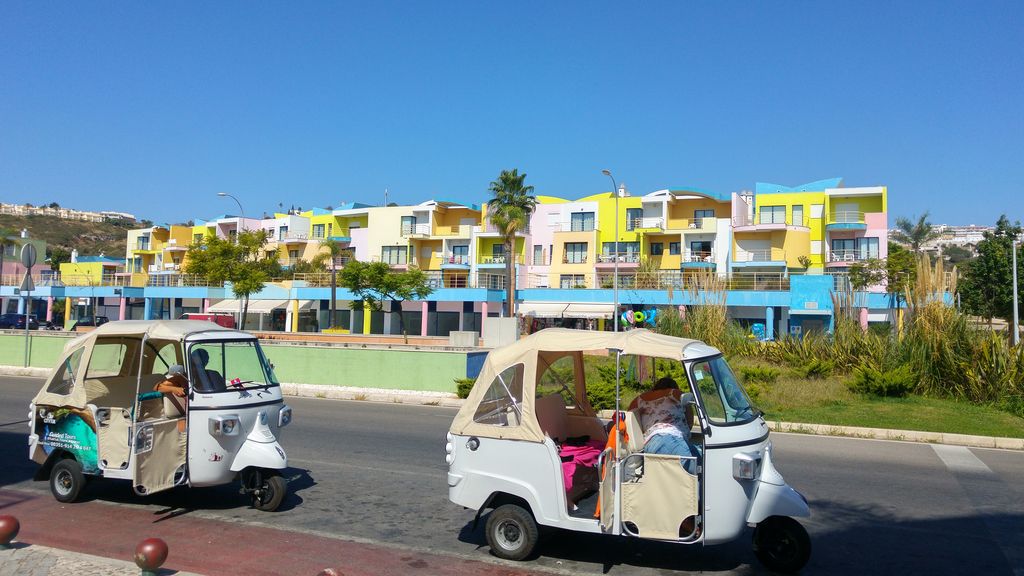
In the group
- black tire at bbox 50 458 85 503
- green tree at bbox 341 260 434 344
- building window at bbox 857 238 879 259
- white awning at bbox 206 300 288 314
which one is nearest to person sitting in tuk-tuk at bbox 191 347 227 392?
black tire at bbox 50 458 85 503

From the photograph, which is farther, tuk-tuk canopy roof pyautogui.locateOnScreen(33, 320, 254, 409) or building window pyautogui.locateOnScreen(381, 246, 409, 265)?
building window pyautogui.locateOnScreen(381, 246, 409, 265)

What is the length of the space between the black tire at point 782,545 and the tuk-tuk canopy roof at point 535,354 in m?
1.57

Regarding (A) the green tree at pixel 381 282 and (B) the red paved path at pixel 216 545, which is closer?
(B) the red paved path at pixel 216 545

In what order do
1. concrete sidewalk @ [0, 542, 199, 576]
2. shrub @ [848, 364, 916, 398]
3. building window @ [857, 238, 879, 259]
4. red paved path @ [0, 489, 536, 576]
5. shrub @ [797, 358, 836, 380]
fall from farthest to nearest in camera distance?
1. building window @ [857, 238, 879, 259]
2. shrub @ [797, 358, 836, 380]
3. shrub @ [848, 364, 916, 398]
4. red paved path @ [0, 489, 536, 576]
5. concrete sidewalk @ [0, 542, 199, 576]

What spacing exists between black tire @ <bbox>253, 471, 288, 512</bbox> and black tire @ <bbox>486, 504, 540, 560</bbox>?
2.77 meters

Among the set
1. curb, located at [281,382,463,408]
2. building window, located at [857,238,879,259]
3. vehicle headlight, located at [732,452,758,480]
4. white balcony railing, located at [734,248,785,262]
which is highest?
building window, located at [857,238,879,259]

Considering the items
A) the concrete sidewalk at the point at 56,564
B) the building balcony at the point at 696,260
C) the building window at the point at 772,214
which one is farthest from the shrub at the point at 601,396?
the building window at the point at 772,214

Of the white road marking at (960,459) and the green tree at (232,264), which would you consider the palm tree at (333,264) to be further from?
the white road marking at (960,459)

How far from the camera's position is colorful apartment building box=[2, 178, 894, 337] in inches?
2283

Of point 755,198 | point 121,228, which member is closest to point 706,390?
point 755,198

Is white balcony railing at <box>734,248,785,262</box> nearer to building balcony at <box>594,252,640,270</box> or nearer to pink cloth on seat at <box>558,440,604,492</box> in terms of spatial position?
building balcony at <box>594,252,640,270</box>

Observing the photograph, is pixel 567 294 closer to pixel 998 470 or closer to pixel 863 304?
pixel 863 304

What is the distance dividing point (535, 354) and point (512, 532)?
1627mm

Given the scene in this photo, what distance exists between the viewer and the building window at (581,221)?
65312mm
